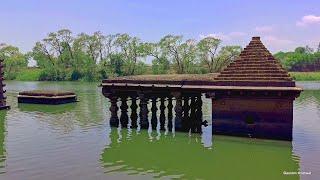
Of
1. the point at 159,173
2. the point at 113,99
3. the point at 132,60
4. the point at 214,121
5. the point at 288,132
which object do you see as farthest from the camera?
the point at 132,60

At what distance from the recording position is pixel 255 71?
1931cm

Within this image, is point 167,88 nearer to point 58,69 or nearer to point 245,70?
point 245,70

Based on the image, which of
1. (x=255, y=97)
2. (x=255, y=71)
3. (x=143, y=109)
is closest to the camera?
(x=255, y=97)

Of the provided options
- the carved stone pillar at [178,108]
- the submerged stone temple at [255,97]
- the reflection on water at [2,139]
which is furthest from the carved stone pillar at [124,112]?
the reflection on water at [2,139]

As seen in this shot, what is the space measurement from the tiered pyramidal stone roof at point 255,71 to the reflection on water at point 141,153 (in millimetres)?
2874

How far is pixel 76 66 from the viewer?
9838cm

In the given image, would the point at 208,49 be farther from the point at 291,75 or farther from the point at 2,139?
the point at 2,139

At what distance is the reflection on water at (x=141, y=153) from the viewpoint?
46.3 feet

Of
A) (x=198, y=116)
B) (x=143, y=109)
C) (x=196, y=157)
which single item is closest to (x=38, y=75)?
(x=143, y=109)

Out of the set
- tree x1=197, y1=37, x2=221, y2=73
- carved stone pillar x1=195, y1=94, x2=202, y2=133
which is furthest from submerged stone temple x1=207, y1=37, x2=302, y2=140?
tree x1=197, y1=37, x2=221, y2=73

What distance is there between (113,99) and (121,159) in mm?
7268

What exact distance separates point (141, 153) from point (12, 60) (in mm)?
99460

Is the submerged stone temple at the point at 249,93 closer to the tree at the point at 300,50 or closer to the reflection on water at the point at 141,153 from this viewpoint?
the reflection on water at the point at 141,153

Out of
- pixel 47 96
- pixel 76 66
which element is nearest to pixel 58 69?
pixel 76 66
